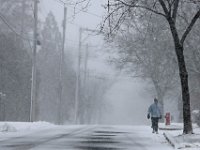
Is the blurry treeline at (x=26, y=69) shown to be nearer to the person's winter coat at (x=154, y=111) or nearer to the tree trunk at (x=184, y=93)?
the person's winter coat at (x=154, y=111)

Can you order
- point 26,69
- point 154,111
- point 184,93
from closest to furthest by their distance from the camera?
1. point 184,93
2. point 154,111
3. point 26,69

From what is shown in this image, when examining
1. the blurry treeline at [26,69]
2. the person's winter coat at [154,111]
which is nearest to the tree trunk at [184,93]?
the person's winter coat at [154,111]

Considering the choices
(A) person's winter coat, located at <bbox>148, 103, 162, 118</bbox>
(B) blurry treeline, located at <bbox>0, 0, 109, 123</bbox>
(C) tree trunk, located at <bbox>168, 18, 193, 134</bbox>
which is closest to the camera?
(C) tree trunk, located at <bbox>168, 18, 193, 134</bbox>

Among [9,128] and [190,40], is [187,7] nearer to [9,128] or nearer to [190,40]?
[190,40]

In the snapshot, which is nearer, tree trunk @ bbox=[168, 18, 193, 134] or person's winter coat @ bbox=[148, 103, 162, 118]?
tree trunk @ bbox=[168, 18, 193, 134]

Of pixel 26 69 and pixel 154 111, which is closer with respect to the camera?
pixel 154 111

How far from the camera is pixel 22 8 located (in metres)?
75.5

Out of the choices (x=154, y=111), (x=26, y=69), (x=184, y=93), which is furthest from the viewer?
(x=26, y=69)

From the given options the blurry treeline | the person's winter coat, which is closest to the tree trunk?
the person's winter coat

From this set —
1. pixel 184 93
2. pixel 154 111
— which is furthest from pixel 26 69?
pixel 184 93

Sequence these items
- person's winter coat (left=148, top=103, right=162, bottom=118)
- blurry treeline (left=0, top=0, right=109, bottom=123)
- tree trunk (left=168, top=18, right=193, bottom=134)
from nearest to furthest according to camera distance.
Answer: tree trunk (left=168, top=18, right=193, bottom=134), person's winter coat (left=148, top=103, right=162, bottom=118), blurry treeline (left=0, top=0, right=109, bottom=123)

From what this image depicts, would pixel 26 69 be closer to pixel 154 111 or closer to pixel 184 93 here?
pixel 154 111

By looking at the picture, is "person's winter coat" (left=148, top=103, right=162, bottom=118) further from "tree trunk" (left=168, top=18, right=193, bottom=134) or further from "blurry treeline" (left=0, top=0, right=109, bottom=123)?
"blurry treeline" (left=0, top=0, right=109, bottom=123)

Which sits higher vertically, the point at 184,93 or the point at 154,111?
the point at 184,93
